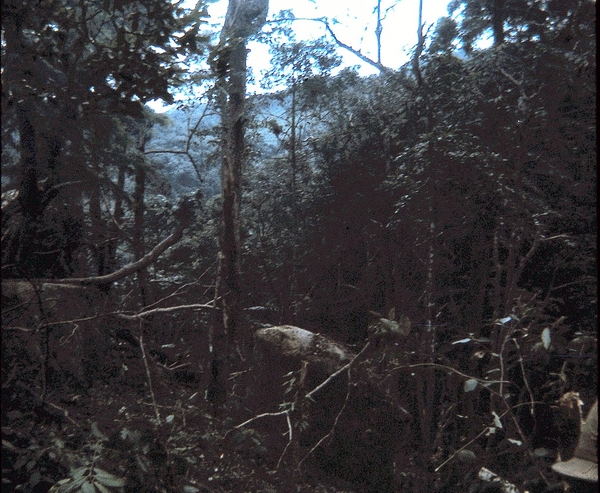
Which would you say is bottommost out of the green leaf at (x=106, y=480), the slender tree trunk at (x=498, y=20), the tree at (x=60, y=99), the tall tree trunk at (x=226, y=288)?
the green leaf at (x=106, y=480)

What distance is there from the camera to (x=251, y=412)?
18.0ft

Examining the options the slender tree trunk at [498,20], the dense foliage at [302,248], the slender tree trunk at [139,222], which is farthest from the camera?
the slender tree trunk at [498,20]

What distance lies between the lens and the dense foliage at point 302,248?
2969 mm

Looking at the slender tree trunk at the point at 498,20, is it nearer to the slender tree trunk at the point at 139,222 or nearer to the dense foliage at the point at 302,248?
the dense foliage at the point at 302,248

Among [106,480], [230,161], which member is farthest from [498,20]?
[106,480]

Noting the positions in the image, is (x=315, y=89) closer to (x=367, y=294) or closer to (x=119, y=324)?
(x=367, y=294)

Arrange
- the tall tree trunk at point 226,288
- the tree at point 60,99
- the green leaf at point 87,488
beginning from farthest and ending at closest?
the tall tree trunk at point 226,288
the green leaf at point 87,488
the tree at point 60,99

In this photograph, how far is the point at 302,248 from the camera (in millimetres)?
7910

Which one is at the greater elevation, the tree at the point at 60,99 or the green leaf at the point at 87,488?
the tree at the point at 60,99

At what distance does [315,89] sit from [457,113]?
291 centimetres

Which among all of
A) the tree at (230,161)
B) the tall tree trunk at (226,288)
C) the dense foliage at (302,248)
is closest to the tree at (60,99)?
the dense foliage at (302,248)

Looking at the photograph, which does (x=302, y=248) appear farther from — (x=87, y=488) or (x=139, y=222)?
(x=87, y=488)

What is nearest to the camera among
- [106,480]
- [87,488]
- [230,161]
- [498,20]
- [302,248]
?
[87,488]

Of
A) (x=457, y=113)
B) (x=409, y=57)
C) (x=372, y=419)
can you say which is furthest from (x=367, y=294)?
(x=409, y=57)
